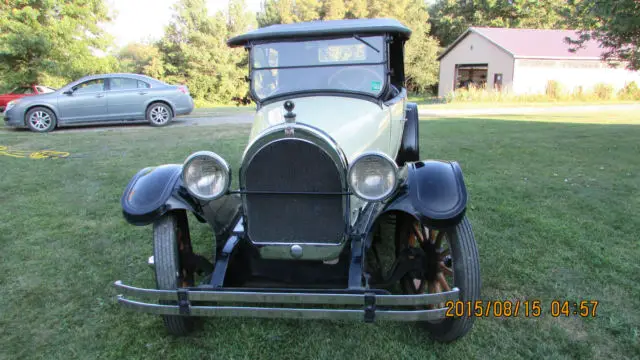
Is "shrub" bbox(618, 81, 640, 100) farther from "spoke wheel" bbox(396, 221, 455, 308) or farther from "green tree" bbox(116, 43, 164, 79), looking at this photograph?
"green tree" bbox(116, 43, 164, 79)

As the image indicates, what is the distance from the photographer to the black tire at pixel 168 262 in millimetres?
2332

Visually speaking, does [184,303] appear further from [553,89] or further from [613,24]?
[553,89]

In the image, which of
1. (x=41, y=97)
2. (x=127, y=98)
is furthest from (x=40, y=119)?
(x=127, y=98)

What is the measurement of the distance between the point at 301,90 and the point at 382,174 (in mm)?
1452

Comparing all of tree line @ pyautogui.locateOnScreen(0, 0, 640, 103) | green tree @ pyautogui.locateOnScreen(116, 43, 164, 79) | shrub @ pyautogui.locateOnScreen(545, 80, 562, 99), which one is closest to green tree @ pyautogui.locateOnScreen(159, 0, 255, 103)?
tree line @ pyautogui.locateOnScreen(0, 0, 640, 103)

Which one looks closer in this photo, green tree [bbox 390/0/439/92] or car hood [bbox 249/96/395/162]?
car hood [bbox 249/96/395/162]

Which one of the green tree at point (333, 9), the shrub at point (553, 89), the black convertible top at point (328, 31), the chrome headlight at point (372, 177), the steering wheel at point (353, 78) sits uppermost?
the green tree at point (333, 9)

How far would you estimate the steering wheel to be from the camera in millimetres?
3328

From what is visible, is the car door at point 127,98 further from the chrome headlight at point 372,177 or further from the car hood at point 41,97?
the chrome headlight at point 372,177

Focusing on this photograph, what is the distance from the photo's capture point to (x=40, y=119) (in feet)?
34.0

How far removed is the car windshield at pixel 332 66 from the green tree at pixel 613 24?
5.40m

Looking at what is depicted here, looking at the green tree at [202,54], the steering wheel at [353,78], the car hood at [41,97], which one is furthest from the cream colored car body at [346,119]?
the green tree at [202,54]

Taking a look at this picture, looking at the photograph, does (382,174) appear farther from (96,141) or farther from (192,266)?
(96,141)

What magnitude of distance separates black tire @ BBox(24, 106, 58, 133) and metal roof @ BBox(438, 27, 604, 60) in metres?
22.8
